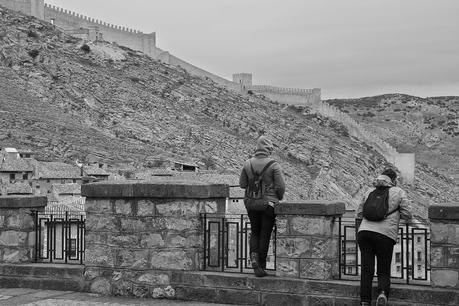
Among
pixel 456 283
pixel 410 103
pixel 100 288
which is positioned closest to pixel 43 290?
pixel 100 288

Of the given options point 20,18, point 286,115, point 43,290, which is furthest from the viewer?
point 286,115

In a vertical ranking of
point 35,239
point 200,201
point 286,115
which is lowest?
point 35,239

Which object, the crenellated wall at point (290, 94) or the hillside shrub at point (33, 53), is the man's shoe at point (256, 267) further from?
the crenellated wall at point (290, 94)

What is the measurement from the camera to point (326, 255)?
30.2 ft

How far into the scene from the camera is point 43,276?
10828 mm

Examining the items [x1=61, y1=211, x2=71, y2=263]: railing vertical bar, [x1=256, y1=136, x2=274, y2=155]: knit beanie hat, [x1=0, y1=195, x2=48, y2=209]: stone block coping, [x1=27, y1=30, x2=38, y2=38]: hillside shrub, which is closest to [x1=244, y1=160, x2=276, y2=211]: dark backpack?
[x1=256, y1=136, x2=274, y2=155]: knit beanie hat

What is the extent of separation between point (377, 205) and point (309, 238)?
1.09 m

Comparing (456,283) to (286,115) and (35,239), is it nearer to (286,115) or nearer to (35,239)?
(35,239)

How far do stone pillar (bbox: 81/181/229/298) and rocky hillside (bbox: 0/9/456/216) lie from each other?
52.1 meters

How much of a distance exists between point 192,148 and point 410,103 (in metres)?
104

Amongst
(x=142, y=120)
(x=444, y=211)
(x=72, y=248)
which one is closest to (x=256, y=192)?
(x=444, y=211)

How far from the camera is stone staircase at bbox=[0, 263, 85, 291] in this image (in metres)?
10.6

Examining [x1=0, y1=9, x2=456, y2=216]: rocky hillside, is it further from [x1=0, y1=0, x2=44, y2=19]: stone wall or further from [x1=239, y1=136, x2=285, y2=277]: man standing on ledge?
[x1=239, y1=136, x2=285, y2=277]: man standing on ledge

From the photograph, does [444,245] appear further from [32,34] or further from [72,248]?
[32,34]
